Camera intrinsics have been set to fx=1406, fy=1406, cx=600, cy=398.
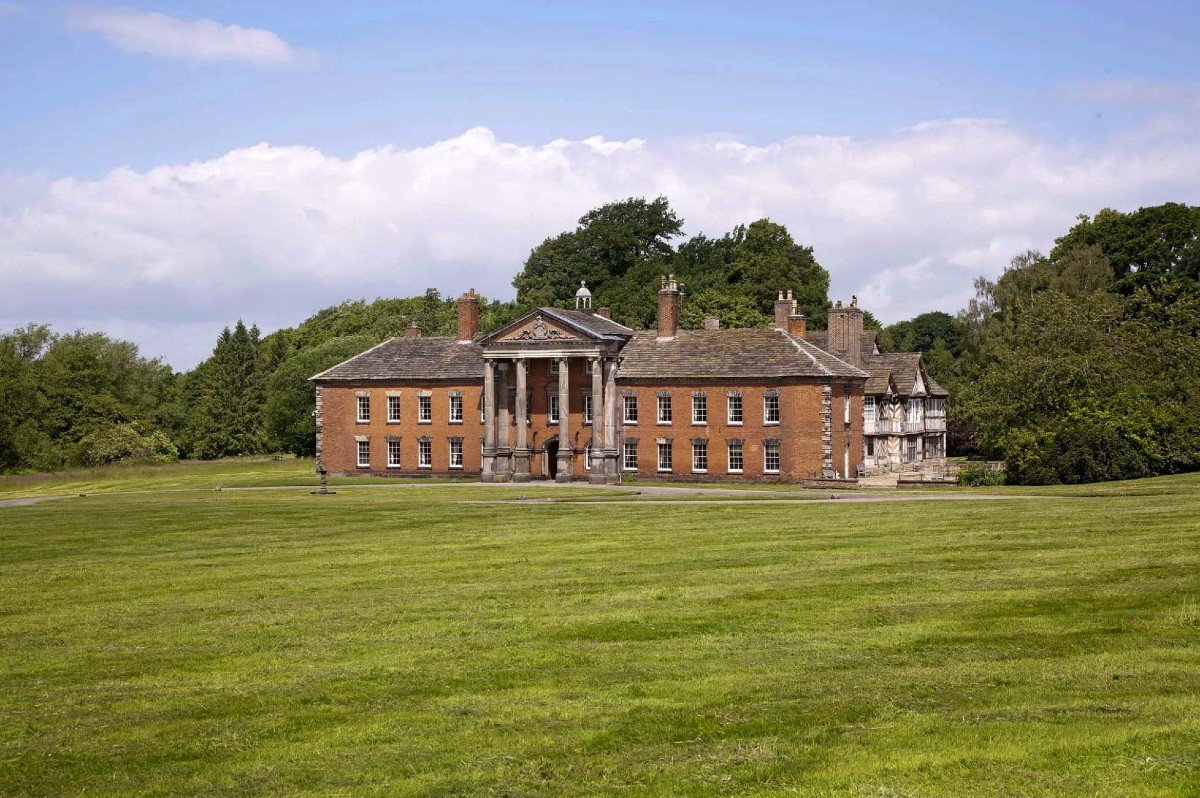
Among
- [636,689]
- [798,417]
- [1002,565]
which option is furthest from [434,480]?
[636,689]

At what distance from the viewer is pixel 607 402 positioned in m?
73.6

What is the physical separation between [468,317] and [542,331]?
8.75 m

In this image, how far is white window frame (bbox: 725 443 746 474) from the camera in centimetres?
7194

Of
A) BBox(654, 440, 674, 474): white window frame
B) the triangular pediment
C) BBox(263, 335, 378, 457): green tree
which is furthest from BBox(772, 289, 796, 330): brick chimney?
BBox(263, 335, 378, 457): green tree

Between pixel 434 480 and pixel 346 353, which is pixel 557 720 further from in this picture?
pixel 346 353

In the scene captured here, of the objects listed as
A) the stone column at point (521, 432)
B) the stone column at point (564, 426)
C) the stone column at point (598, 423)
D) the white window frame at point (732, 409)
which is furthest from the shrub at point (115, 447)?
the white window frame at point (732, 409)

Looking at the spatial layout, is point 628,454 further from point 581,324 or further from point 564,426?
point 581,324

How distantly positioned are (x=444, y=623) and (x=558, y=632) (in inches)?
75.6

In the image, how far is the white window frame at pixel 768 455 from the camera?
70875 millimetres

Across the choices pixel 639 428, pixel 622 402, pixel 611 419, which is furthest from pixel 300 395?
pixel 639 428

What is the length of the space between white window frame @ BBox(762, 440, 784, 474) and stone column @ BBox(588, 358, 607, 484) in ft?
26.9

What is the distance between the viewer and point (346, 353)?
348 ft

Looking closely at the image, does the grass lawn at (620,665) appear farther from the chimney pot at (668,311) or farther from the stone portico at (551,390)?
the chimney pot at (668,311)

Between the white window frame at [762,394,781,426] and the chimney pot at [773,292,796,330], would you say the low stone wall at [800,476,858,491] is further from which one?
the chimney pot at [773,292,796,330]
